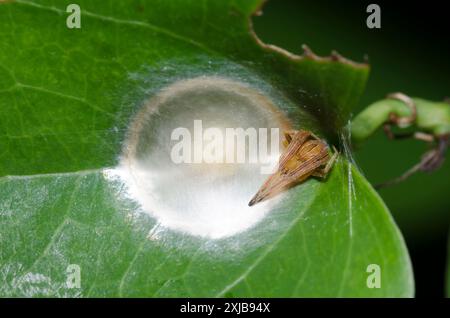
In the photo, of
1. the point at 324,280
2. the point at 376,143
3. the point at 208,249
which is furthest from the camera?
the point at 376,143

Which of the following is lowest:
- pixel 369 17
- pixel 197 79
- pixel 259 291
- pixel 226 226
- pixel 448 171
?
pixel 259 291

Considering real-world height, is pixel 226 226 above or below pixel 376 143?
below

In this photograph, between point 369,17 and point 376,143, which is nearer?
point 369,17

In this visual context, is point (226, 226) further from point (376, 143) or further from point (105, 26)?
point (376, 143)

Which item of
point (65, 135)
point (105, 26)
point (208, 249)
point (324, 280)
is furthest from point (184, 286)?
point (105, 26)

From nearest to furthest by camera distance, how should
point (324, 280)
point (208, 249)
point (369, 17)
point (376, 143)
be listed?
point (324, 280)
point (208, 249)
point (369, 17)
point (376, 143)

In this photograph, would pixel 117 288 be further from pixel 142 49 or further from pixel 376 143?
pixel 376 143
